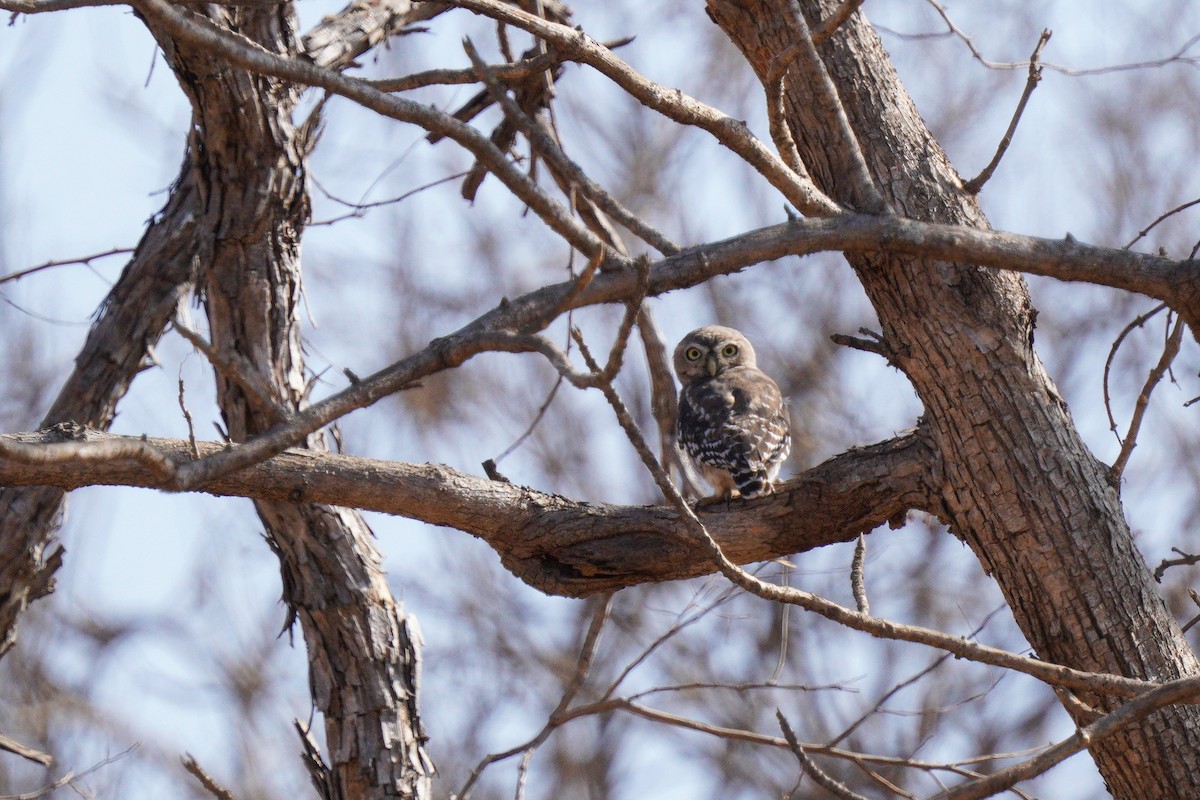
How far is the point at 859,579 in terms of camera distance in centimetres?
391

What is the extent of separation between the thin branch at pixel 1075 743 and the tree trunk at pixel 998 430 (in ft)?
3.15

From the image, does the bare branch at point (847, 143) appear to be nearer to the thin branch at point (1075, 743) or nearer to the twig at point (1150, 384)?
the twig at point (1150, 384)

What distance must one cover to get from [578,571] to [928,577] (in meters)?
8.10

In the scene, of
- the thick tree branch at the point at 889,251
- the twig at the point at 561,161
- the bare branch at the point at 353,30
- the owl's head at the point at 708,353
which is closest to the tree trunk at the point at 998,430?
the thick tree branch at the point at 889,251

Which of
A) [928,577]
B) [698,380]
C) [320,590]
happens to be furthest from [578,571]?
[928,577]

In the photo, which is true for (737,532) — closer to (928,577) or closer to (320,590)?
(320,590)

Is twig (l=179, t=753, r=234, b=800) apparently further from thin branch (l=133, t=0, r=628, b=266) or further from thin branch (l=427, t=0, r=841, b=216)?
thin branch (l=427, t=0, r=841, b=216)

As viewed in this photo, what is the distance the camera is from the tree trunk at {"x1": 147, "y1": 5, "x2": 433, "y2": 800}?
4.87 metres

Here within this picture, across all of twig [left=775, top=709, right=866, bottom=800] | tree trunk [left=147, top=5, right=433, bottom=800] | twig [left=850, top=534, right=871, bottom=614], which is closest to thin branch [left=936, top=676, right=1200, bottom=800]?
twig [left=775, top=709, right=866, bottom=800]

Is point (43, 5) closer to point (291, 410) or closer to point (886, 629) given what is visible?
point (291, 410)

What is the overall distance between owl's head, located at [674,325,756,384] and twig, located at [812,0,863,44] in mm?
3583

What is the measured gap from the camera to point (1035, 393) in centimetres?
388

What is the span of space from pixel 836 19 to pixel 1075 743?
207cm

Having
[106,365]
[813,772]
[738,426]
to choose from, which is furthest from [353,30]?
[813,772]
